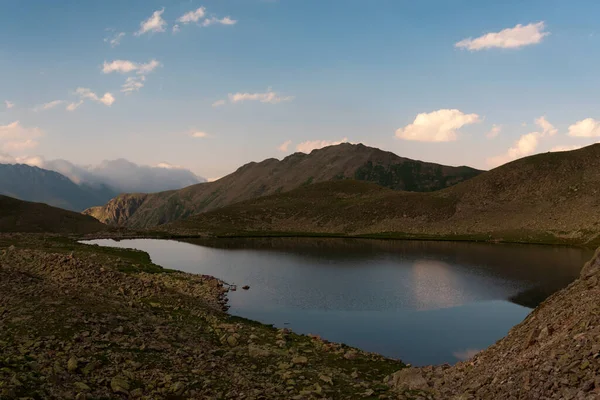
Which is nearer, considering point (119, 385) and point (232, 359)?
point (119, 385)

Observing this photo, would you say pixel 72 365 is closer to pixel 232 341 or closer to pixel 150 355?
pixel 150 355

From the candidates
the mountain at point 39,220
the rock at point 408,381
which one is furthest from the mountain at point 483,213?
the rock at point 408,381

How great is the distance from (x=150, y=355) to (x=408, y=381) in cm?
1447

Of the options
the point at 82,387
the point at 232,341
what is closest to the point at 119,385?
the point at 82,387

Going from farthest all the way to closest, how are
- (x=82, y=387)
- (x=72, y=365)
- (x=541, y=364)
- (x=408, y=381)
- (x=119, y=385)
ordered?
1. (x=408, y=381)
2. (x=72, y=365)
3. (x=119, y=385)
4. (x=541, y=364)
5. (x=82, y=387)

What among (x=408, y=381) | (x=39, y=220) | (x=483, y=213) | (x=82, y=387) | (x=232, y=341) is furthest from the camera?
(x=483, y=213)

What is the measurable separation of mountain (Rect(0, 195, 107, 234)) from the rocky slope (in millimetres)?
146051

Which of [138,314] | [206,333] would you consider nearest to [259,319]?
[206,333]

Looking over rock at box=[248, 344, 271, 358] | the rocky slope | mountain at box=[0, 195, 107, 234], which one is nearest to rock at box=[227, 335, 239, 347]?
rock at box=[248, 344, 271, 358]

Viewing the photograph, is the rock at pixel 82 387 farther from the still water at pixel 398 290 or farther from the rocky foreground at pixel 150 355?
the still water at pixel 398 290

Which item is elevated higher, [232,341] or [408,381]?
[408,381]

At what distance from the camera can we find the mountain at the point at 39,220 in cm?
13175

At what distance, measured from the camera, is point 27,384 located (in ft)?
49.6

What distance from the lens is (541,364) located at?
661 inches
